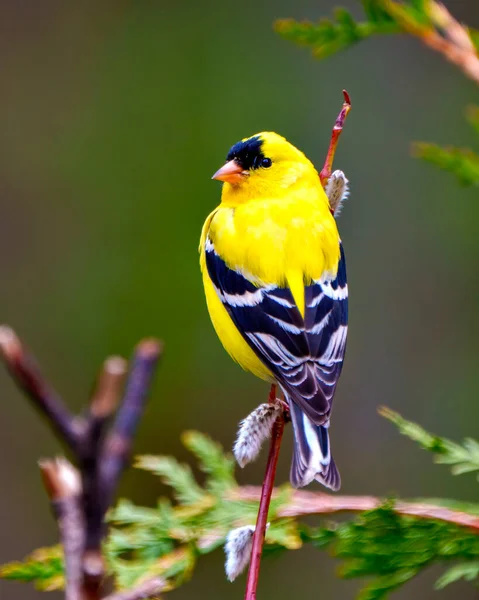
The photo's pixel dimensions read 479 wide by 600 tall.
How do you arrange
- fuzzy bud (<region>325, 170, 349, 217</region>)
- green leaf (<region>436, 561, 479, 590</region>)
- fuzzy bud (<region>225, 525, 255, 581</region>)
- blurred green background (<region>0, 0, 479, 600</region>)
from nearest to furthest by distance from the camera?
1. fuzzy bud (<region>225, 525, 255, 581</region>)
2. green leaf (<region>436, 561, 479, 590</region>)
3. fuzzy bud (<region>325, 170, 349, 217</region>)
4. blurred green background (<region>0, 0, 479, 600</region>)

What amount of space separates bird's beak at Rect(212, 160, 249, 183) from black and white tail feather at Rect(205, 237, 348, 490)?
0.96ft

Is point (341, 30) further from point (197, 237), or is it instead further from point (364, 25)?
point (197, 237)

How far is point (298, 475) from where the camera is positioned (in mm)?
1574

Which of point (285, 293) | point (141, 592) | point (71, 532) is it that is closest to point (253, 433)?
point (141, 592)

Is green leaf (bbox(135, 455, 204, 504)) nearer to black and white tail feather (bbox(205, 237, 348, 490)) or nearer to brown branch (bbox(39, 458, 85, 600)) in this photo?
black and white tail feather (bbox(205, 237, 348, 490))

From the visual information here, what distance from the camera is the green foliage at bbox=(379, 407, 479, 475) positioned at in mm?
1341

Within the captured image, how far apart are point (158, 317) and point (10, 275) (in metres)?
1.15

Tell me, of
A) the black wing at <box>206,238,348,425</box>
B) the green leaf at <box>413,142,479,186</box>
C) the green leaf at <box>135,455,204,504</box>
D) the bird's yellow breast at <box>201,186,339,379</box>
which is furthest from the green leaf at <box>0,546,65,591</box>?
the green leaf at <box>413,142,479,186</box>

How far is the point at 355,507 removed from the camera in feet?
4.58

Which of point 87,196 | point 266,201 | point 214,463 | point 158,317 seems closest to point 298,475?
point 214,463

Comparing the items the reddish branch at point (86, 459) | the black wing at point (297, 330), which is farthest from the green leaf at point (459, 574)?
the reddish branch at point (86, 459)

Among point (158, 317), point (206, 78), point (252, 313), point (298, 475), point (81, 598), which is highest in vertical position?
point (206, 78)

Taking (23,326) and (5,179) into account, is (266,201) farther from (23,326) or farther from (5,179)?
(5,179)

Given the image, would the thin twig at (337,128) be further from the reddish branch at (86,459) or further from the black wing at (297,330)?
the reddish branch at (86,459)
